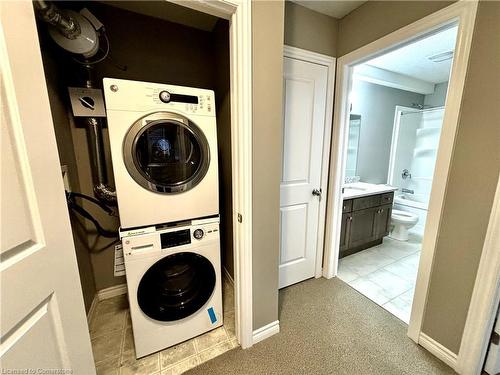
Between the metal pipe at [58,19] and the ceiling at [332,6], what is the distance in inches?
59.7

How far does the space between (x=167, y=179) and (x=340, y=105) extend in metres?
1.60

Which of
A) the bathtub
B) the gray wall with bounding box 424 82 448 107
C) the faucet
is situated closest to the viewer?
the bathtub

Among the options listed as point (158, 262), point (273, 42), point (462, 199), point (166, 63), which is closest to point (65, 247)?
point (158, 262)

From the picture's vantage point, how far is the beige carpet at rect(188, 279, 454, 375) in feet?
4.24

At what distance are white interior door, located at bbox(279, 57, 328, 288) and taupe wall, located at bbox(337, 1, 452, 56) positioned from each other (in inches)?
11.6

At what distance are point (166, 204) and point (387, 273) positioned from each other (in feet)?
7.94

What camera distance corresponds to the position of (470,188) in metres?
1.14

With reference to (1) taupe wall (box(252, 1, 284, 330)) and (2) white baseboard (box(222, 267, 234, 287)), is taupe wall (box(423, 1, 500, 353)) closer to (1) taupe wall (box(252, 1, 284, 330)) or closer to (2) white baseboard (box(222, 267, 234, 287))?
(1) taupe wall (box(252, 1, 284, 330))

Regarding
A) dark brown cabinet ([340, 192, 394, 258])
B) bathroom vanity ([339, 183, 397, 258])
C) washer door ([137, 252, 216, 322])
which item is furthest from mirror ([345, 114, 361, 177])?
washer door ([137, 252, 216, 322])

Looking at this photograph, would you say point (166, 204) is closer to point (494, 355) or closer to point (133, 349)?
point (133, 349)

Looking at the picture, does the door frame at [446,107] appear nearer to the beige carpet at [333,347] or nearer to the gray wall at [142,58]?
the beige carpet at [333,347]

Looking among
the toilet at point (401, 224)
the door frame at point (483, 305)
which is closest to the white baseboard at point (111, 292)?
the door frame at point (483, 305)

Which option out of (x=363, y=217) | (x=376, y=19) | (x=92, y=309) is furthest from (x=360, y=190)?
(x=92, y=309)

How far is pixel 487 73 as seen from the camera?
3.42ft
